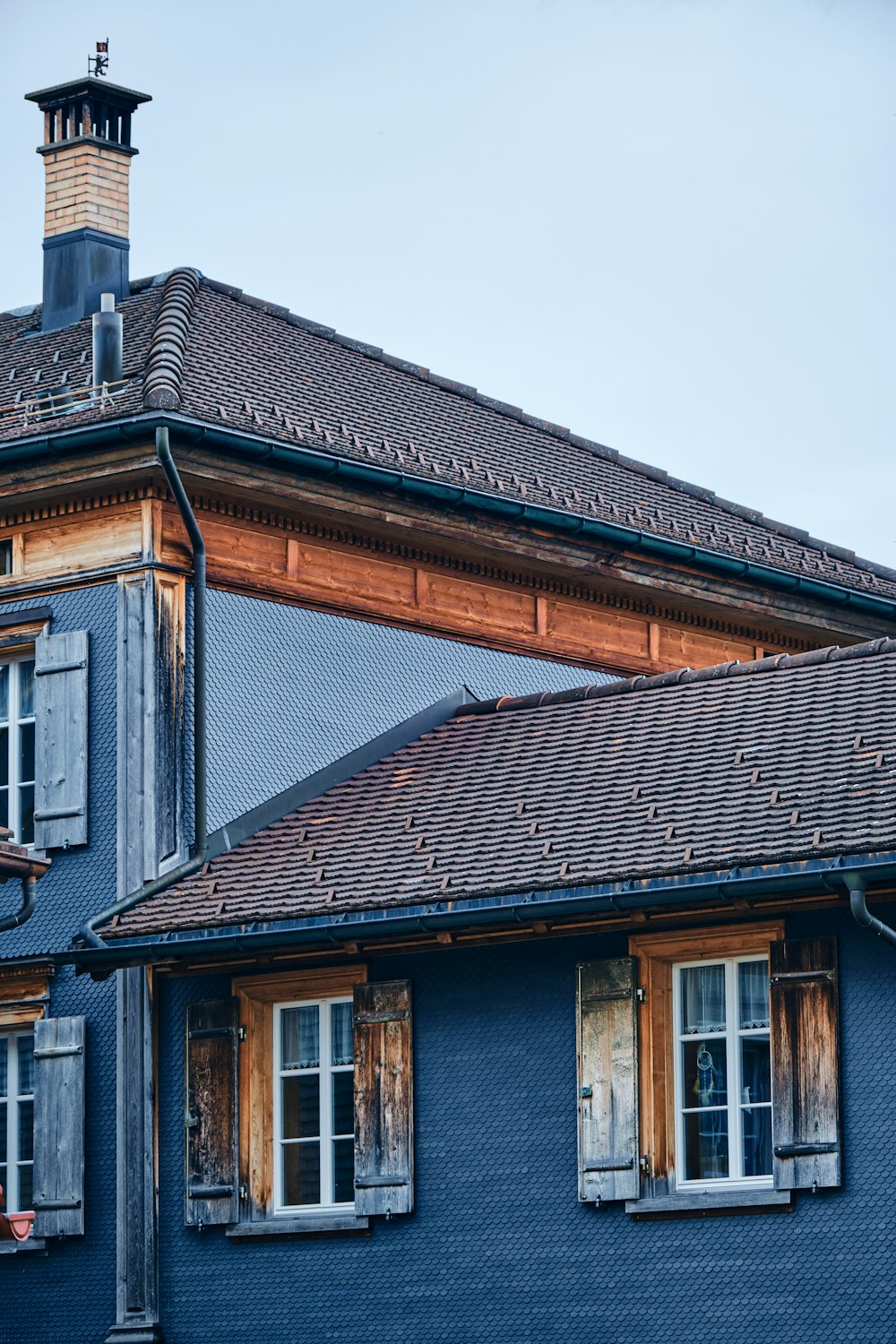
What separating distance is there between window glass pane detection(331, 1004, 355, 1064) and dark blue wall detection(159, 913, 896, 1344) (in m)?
0.46

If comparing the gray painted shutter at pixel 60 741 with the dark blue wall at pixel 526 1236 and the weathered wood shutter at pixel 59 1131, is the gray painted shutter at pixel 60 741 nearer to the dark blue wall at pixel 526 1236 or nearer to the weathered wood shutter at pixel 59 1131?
the weathered wood shutter at pixel 59 1131

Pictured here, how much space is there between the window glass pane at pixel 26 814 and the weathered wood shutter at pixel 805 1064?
261 inches

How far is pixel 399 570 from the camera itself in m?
22.1

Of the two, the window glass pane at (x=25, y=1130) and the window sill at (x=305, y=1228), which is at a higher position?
the window glass pane at (x=25, y=1130)

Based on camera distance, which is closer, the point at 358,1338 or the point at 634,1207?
the point at 634,1207

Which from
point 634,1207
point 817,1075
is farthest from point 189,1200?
point 817,1075

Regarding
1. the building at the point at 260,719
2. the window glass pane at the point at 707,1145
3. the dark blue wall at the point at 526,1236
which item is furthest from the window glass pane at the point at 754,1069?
the dark blue wall at the point at 526,1236

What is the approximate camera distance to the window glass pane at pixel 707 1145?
1711 centimetres

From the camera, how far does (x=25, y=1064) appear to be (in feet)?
67.2

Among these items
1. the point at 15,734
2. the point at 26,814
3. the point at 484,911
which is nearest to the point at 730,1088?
the point at 484,911

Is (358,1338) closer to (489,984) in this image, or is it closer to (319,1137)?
(319,1137)

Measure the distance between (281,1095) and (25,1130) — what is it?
7.92 ft

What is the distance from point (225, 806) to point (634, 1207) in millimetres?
4878

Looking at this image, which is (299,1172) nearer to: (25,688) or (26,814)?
(26,814)
